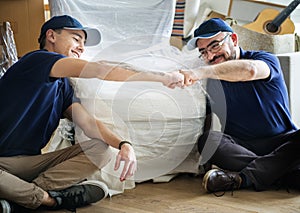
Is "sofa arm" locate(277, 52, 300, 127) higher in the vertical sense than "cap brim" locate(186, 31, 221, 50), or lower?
lower

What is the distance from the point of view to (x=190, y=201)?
62.7 inches

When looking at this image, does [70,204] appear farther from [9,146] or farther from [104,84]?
[104,84]

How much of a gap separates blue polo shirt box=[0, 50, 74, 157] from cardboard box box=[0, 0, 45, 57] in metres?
1.18

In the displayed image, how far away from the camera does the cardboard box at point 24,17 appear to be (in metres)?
2.56

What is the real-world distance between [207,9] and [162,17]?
282 millimetres

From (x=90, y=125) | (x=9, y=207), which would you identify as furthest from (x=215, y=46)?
(x=9, y=207)

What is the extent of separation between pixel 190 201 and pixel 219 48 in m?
0.64

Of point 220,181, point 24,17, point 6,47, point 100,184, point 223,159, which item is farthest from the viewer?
point 24,17

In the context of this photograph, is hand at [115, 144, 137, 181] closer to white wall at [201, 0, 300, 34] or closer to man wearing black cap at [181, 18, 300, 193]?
man wearing black cap at [181, 18, 300, 193]

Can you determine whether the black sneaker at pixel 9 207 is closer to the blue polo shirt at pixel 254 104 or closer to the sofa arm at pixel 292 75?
the blue polo shirt at pixel 254 104

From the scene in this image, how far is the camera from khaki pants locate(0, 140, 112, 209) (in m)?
1.38

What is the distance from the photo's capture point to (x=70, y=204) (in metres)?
1.48

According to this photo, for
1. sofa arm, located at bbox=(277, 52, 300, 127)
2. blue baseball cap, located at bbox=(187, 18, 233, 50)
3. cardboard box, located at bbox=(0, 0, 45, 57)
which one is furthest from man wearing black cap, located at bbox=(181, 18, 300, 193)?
cardboard box, located at bbox=(0, 0, 45, 57)

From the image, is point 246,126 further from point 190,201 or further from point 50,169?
point 50,169
